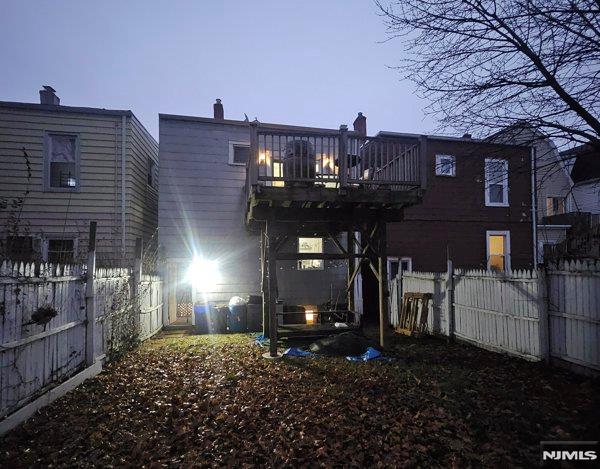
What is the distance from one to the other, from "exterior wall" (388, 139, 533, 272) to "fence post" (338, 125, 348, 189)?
826 cm

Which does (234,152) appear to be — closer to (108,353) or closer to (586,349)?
(108,353)

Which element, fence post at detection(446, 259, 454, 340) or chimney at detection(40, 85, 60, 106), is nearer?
fence post at detection(446, 259, 454, 340)

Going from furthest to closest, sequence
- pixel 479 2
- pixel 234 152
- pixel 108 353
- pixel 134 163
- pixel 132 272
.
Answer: pixel 234 152 < pixel 134 163 < pixel 132 272 < pixel 108 353 < pixel 479 2

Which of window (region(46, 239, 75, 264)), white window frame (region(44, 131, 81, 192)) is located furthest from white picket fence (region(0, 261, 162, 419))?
white window frame (region(44, 131, 81, 192))

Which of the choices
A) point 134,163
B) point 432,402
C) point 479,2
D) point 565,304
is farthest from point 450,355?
point 134,163

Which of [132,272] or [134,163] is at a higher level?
[134,163]

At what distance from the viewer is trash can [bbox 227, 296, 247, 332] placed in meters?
12.5

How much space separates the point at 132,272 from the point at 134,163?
587cm

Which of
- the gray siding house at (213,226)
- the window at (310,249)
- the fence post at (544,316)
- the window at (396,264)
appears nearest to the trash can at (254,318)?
the gray siding house at (213,226)

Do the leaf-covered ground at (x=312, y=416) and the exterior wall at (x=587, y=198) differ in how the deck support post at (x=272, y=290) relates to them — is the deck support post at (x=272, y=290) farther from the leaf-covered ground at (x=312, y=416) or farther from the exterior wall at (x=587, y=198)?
the exterior wall at (x=587, y=198)

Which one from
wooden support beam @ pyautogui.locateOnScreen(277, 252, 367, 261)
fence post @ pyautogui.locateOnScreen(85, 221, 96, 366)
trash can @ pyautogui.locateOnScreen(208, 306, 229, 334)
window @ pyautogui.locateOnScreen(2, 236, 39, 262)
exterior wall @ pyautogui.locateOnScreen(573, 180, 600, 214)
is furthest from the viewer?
exterior wall @ pyautogui.locateOnScreen(573, 180, 600, 214)

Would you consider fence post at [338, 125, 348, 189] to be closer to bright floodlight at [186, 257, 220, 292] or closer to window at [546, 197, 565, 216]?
bright floodlight at [186, 257, 220, 292]

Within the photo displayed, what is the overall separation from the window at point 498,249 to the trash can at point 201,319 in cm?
1330

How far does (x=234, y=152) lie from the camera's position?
1484 cm
